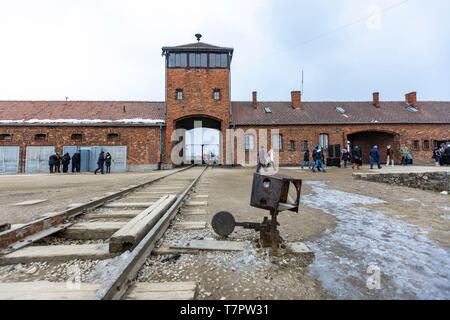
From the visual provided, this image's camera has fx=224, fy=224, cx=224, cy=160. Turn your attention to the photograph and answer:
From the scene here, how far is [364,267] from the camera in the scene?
215 centimetres

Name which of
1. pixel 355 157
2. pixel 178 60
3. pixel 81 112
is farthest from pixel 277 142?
pixel 81 112

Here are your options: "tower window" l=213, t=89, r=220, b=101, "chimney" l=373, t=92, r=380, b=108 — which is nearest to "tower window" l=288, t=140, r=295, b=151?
"tower window" l=213, t=89, r=220, b=101

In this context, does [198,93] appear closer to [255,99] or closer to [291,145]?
[255,99]

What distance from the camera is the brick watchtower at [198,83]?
69.3 feet

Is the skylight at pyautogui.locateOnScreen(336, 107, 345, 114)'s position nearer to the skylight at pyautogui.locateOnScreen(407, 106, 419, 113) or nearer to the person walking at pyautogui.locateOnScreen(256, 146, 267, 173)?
the skylight at pyautogui.locateOnScreen(407, 106, 419, 113)

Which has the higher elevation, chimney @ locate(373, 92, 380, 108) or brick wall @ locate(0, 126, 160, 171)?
chimney @ locate(373, 92, 380, 108)

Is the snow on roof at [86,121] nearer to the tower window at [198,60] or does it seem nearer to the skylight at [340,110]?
the tower window at [198,60]

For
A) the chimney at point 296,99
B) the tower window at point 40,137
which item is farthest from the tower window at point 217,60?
the tower window at point 40,137

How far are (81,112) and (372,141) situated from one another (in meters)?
31.1

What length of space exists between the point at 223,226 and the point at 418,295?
71.3 inches

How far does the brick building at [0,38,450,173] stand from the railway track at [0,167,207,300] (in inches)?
699

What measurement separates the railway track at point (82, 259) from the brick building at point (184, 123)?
→ 17746mm

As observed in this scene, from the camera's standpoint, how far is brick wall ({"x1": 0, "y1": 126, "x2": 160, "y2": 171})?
19.7 metres

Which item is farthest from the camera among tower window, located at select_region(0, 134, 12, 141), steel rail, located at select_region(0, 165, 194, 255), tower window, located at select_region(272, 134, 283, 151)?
tower window, located at select_region(272, 134, 283, 151)
